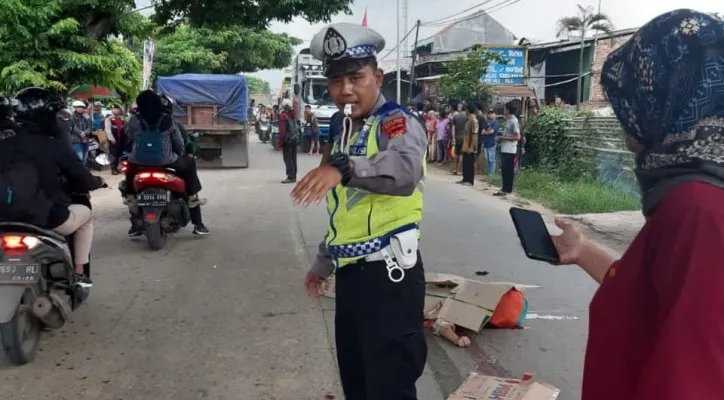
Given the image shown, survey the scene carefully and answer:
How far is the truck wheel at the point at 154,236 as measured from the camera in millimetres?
7293

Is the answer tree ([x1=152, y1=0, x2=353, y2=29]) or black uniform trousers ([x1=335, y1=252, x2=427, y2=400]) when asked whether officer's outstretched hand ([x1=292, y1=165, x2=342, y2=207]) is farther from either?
tree ([x1=152, y1=0, x2=353, y2=29])

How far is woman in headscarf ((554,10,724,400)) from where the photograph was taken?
102 centimetres

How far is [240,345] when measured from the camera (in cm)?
449

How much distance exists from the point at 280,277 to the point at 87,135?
400 inches

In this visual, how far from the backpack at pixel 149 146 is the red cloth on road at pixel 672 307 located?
263 inches

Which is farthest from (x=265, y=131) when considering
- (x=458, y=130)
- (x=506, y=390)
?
(x=506, y=390)

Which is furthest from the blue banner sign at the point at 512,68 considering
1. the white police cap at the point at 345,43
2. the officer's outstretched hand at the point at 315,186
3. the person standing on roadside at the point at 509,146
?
the officer's outstretched hand at the point at 315,186

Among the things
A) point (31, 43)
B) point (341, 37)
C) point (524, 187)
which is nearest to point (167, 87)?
point (31, 43)

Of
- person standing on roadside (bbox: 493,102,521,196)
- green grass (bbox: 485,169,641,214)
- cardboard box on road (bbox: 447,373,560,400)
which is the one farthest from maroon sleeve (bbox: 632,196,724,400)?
person standing on roadside (bbox: 493,102,521,196)

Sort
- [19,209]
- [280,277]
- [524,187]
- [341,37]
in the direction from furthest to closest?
1. [524,187]
2. [280,277]
3. [19,209]
4. [341,37]

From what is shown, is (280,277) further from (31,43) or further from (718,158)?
(31,43)

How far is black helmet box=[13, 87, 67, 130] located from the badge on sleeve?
3.05 metres

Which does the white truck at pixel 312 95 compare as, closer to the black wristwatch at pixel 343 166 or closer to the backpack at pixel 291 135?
the backpack at pixel 291 135

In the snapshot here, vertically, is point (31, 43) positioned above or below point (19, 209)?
above
